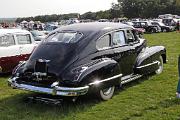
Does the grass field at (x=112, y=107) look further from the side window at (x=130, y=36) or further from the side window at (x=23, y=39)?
the side window at (x=23, y=39)

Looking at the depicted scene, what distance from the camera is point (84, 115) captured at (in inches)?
293

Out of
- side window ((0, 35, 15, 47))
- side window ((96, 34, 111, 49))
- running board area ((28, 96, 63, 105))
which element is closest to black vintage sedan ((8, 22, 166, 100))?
side window ((96, 34, 111, 49))

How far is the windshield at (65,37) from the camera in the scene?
338 inches

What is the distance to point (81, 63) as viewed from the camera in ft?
26.3

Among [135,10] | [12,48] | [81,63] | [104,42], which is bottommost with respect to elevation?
[135,10]

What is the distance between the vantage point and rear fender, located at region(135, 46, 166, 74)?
991 cm

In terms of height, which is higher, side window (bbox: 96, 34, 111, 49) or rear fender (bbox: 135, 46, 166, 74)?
side window (bbox: 96, 34, 111, 49)

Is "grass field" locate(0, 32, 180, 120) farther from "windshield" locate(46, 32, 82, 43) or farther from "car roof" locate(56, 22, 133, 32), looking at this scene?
"car roof" locate(56, 22, 133, 32)

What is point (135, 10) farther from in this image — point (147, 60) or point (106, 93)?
point (106, 93)

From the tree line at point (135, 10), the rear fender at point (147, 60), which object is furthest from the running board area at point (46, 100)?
the tree line at point (135, 10)

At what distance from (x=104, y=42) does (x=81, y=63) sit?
1073 mm

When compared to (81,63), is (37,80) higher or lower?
lower

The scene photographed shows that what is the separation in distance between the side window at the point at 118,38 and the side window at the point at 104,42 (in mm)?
199

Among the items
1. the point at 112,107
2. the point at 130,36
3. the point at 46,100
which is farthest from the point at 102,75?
the point at 130,36
